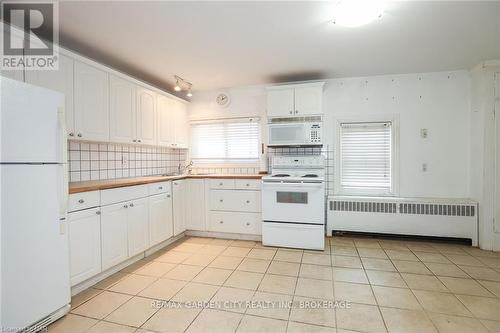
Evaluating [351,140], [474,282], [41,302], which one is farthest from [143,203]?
[474,282]

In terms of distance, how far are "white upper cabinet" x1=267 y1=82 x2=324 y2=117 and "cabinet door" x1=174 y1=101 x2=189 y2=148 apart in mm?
1482

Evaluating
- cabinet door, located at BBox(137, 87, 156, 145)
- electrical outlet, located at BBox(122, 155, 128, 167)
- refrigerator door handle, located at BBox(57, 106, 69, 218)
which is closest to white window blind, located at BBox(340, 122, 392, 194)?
cabinet door, located at BBox(137, 87, 156, 145)

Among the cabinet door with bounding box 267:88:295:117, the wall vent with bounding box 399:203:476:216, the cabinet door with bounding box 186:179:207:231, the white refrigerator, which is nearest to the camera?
the white refrigerator

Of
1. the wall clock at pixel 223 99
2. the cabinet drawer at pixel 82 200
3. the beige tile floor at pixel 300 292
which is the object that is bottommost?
the beige tile floor at pixel 300 292

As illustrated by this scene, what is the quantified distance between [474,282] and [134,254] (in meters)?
3.32

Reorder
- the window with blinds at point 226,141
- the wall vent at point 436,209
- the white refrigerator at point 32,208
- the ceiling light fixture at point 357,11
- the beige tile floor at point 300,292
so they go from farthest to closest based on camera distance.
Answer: the window with blinds at point 226,141, the wall vent at point 436,209, the ceiling light fixture at point 357,11, the beige tile floor at point 300,292, the white refrigerator at point 32,208

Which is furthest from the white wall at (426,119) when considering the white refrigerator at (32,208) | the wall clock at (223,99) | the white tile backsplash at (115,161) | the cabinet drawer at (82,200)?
the white refrigerator at (32,208)

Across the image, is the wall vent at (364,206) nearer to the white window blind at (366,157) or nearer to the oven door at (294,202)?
the white window blind at (366,157)

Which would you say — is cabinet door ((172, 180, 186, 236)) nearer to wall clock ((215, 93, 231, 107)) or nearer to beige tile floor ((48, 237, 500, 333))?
beige tile floor ((48, 237, 500, 333))

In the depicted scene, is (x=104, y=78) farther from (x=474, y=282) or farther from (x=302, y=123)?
(x=474, y=282)

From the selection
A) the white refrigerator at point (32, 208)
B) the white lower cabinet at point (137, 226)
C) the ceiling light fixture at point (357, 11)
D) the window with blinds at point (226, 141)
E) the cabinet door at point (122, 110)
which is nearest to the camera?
the white refrigerator at point (32, 208)

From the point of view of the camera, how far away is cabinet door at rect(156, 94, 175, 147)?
137 inches

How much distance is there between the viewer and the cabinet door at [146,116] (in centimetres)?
310

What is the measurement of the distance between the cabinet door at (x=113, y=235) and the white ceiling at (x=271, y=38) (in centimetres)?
164
